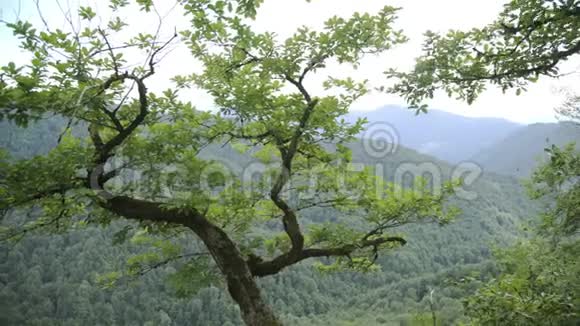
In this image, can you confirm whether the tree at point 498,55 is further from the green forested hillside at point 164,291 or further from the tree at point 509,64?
the green forested hillside at point 164,291

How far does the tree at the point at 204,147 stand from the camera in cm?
355

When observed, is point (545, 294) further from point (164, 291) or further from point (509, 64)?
point (164, 291)

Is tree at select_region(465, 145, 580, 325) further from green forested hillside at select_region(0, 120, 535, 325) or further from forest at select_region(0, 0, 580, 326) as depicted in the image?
green forested hillside at select_region(0, 120, 535, 325)

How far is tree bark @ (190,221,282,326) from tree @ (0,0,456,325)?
0.04 ft

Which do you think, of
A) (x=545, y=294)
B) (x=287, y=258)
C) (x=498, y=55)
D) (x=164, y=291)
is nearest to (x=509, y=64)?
(x=498, y=55)

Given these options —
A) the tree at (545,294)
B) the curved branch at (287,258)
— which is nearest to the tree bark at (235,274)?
the curved branch at (287,258)

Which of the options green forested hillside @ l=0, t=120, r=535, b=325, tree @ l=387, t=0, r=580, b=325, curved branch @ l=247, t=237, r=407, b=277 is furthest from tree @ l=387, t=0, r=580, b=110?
green forested hillside @ l=0, t=120, r=535, b=325

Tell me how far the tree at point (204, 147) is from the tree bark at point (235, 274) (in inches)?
0.5

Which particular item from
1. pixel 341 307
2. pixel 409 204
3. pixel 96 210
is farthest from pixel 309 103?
pixel 341 307

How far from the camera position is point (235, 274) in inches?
188

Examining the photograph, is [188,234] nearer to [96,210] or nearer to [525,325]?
[96,210]

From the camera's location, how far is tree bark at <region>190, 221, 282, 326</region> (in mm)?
4691

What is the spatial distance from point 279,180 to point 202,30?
179 centimetres

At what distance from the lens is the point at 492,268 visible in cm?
6462
